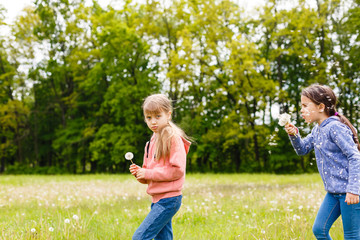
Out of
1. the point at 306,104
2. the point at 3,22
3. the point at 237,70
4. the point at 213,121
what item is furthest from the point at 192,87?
the point at 306,104

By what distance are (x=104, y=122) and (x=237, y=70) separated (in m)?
13.7

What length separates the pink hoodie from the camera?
115 inches

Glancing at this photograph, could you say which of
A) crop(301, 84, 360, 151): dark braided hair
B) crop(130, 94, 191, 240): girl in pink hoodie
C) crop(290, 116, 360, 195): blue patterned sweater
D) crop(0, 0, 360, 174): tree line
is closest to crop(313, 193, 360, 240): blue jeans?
crop(290, 116, 360, 195): blue patterned sweater

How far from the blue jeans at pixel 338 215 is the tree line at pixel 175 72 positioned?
18.3 m

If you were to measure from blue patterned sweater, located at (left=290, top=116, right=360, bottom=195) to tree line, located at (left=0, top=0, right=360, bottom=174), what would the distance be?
1820 centimetres

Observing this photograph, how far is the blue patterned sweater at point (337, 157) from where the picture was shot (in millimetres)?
2807

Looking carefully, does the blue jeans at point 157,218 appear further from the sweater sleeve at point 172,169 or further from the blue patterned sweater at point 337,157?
the blue patterned sweater at point 337,157

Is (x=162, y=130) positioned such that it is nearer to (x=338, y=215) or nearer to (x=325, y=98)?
(x=325, y=98)

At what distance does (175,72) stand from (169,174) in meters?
23.4

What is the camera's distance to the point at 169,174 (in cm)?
293

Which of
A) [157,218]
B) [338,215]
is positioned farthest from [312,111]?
[157,218]

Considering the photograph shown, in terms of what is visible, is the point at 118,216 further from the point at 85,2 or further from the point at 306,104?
the point at 85,2

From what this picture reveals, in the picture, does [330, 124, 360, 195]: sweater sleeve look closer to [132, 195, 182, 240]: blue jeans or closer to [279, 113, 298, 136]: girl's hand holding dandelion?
[279, 113, 298, 136]: girl's hand holding dandelion

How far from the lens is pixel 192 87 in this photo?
93.6 ft
